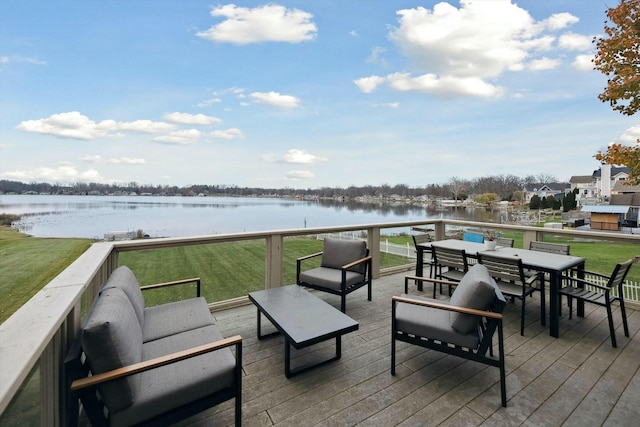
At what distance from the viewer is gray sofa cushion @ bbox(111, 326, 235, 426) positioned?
5.07 ft

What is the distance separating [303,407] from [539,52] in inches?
380

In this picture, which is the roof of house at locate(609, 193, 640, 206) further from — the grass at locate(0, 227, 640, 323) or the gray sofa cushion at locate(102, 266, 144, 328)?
the gray sofa cushion at locate(102, 266, 144, 328)

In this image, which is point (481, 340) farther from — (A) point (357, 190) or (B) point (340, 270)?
(A) point (357, 190)

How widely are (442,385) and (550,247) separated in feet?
10.7

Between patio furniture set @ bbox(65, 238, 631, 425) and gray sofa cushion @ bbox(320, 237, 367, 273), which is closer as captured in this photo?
patio furniture set @ bbox(65, 238, 631, 425)

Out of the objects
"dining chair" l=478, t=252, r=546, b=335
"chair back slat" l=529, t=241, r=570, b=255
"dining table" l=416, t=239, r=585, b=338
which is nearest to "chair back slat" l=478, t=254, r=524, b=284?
"dining chair" l=478, t=252, r=546, b=335

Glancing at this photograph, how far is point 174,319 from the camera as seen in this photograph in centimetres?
255

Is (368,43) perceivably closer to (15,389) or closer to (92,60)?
(92,60)

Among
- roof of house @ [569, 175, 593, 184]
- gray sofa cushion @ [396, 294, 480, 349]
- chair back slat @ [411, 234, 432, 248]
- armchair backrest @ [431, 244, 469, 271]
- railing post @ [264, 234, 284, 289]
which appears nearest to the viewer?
gray sofa cushion @ [396, 294, 480, 349]

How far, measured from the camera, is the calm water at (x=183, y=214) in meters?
18.2

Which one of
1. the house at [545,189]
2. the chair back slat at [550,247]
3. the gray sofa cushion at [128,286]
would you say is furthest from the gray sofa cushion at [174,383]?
the house at [545,189]

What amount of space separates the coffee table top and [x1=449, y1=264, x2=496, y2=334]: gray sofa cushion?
2.78 feet

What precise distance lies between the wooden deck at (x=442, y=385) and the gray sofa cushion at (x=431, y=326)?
0.38m

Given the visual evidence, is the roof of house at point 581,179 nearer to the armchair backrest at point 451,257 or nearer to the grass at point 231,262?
the grass at point 231,262
